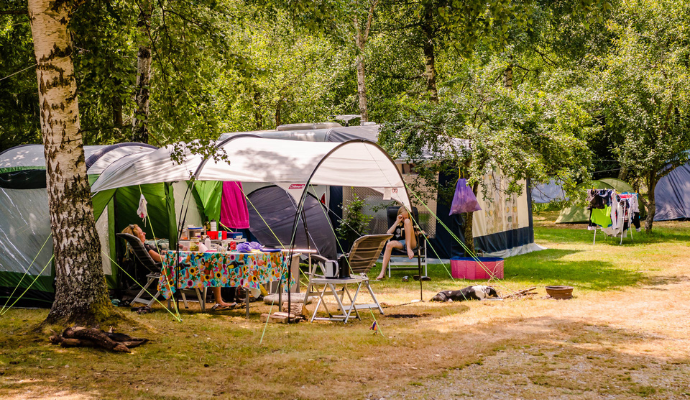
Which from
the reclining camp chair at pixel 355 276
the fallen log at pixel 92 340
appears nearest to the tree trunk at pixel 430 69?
the reclining camp chair at pixel 355 276

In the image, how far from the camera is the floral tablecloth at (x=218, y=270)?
642 cm

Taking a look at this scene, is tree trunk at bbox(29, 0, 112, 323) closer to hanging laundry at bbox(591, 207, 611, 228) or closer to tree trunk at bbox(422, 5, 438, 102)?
tree trunk at bbox(422, 5, 438, 102)

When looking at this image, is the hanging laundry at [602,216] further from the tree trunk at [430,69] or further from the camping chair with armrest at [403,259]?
the camping chair with armrest at [403,259]

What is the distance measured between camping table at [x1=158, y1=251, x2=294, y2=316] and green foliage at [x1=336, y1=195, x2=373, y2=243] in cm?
388

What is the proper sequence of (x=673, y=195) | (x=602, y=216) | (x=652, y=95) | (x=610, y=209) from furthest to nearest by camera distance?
(x=673, y=195) < (x=652, y=95) < (x=602, y=216) < (x=610, y=209)

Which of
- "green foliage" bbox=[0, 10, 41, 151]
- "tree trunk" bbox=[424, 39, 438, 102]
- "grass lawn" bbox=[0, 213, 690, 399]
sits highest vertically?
"tree trunk" bbox=[424, 39, 438, 102]

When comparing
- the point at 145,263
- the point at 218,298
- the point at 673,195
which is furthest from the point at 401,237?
the point at 673,195

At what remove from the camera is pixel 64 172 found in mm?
5148

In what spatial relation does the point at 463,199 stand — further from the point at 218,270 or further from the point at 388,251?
the point at 218,270

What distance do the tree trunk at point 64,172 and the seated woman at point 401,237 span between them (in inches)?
180

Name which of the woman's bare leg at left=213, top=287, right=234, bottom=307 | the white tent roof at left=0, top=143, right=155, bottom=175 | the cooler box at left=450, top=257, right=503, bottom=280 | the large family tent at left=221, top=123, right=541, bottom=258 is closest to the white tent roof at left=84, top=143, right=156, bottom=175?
the white tent roof at left=0, top=143, right=155, bottom=175

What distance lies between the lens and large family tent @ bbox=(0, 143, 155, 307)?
23.5ft

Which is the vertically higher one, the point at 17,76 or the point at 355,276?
the point at 17,76

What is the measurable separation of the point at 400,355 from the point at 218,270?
239 cm
